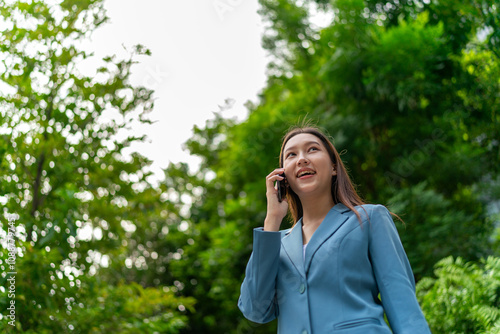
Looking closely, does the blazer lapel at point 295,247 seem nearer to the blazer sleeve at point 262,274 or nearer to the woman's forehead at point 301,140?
the blazer sleeve at point 262,274

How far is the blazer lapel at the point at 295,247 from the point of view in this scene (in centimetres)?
165

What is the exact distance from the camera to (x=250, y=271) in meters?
1.70

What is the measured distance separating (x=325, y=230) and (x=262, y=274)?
263 mm

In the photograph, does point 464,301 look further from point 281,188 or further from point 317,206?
point 281,188

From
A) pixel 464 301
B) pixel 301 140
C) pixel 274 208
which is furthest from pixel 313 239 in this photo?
pixel 464 301

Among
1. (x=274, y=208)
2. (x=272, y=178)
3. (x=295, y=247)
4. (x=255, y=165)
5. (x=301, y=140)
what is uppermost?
(x=255, y=165)

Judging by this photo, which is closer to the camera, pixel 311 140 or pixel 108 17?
pixel 311 140

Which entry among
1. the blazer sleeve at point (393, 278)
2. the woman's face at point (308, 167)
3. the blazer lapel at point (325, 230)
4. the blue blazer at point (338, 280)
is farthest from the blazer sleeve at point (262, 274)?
the blazer sleeve at point (393, 278)

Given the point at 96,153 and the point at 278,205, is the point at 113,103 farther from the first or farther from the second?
the point at 278,205

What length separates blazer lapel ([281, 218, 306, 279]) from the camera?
1649 millimetres

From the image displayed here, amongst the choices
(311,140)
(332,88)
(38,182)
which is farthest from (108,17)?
(332,88)

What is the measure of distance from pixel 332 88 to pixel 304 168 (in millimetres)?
7448

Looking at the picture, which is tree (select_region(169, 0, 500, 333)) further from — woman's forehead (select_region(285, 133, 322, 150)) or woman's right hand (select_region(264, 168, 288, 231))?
woman's right hand (select_region(264, 168, 288, 231))

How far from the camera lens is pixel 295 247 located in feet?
5.66
